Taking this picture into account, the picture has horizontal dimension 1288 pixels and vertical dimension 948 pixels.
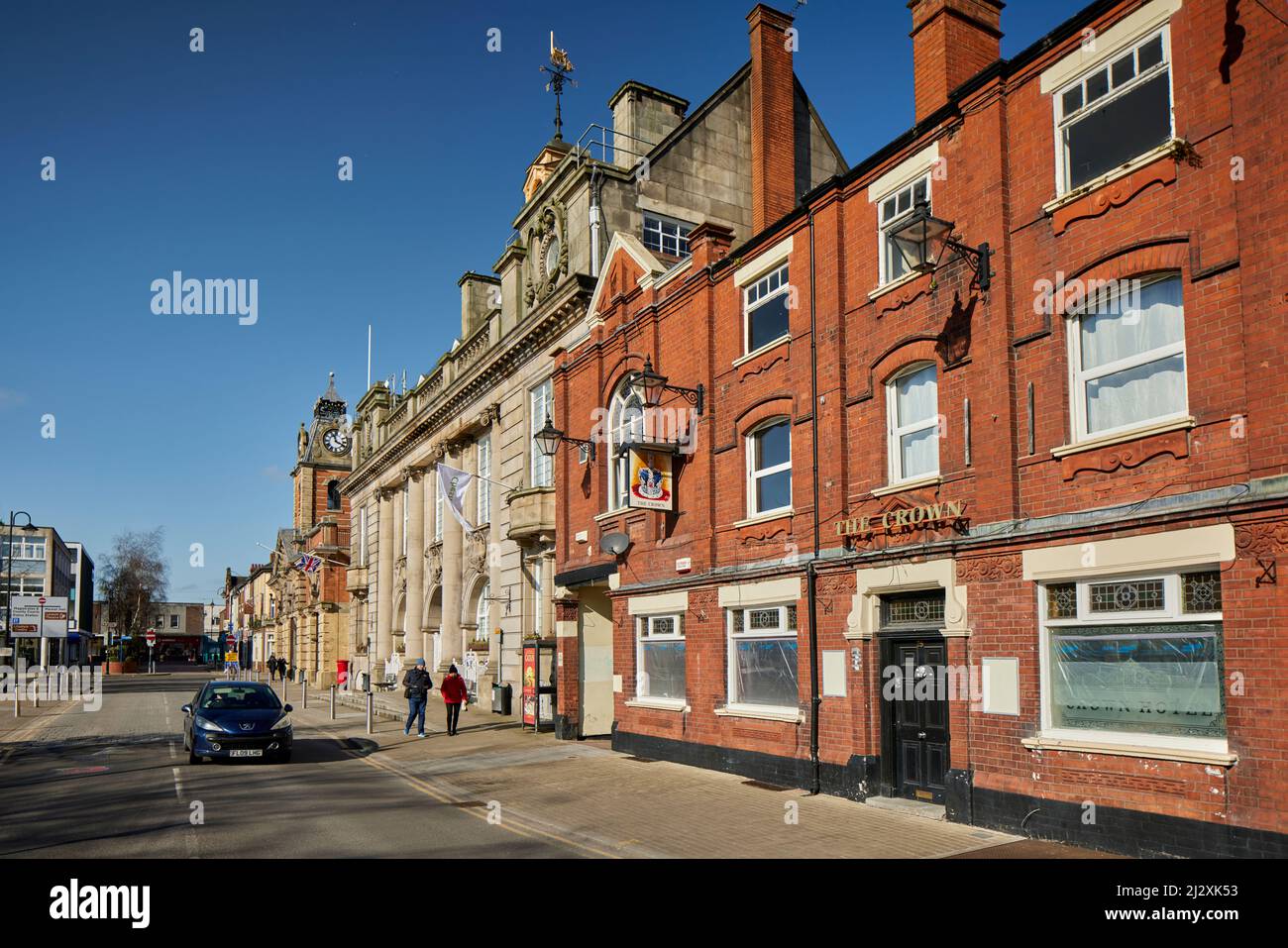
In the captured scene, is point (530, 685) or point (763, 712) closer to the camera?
point (763, 712)

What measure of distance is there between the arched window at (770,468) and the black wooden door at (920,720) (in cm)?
348

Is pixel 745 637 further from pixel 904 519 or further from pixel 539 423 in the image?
pixel 539 423

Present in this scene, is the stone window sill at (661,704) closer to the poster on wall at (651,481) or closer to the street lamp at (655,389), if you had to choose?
the poster on wall at (651,481)

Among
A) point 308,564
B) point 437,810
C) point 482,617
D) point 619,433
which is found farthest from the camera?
point 308,564

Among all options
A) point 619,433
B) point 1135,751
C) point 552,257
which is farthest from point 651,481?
point 552,257

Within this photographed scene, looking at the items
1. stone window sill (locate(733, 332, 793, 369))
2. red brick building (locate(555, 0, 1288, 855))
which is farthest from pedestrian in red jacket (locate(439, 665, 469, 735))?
stone window sill (locate(733, 332, 793, 369))

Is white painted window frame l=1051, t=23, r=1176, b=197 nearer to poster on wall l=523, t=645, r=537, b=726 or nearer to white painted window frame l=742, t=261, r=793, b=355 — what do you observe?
white painted window frame l=742, t=261, r=793, b=355

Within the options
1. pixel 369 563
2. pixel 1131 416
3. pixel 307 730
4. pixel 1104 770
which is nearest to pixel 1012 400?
pixel 1131 416

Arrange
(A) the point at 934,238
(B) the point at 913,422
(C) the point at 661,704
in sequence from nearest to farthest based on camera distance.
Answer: (A) the point at 934,238, (B) the point at 913,422, (C) the point at 661,704

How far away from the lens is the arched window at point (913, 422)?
12867 mm

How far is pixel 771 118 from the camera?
2122 centimetres

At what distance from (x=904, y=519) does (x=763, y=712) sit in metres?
4.26
